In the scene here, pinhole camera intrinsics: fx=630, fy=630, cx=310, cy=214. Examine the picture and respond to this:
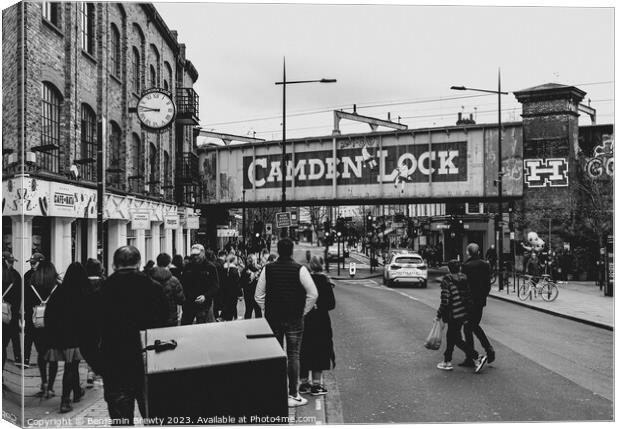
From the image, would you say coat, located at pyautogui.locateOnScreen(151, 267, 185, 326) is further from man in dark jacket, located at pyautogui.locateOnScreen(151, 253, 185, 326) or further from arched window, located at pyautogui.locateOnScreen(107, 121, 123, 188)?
arched window, located at pyautogui.locateOnScreen(107, 121, 123, 188)

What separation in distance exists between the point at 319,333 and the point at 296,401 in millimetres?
978

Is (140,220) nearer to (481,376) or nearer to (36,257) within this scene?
(36,257)

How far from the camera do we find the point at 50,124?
1191 cm

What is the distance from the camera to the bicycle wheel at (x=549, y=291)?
19.7 metres

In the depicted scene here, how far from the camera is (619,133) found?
743cm

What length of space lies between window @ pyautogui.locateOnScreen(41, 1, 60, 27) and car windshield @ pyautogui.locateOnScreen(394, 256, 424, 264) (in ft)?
66.8

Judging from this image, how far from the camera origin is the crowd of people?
535cm

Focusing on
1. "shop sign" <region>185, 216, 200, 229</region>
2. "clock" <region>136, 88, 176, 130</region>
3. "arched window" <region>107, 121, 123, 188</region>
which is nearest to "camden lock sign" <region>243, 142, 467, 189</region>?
"shop sign" <region>185, 216, 200, 229</region>

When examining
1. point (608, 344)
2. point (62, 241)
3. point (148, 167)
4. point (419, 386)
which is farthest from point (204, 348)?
point (148, 167)

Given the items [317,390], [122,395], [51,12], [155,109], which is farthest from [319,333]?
[155,109]

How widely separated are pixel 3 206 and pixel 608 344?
11.0 m

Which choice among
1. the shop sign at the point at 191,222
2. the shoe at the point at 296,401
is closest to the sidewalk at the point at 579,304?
the shoe at the point at 296,401

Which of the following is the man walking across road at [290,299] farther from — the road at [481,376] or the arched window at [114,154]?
the arched window at [114,154]

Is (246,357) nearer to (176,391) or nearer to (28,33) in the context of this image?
(176,391)
